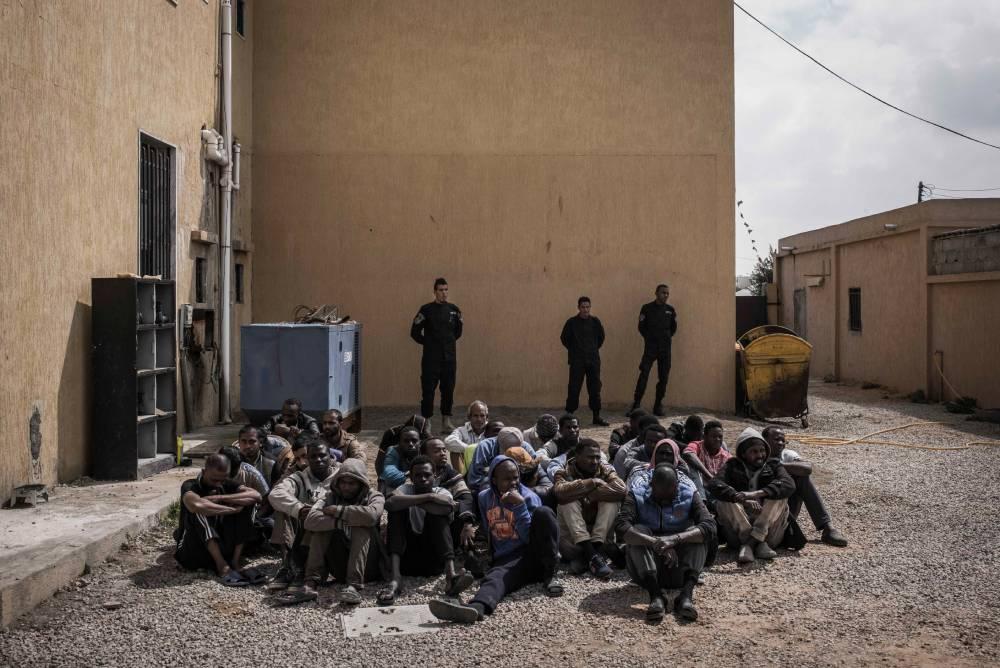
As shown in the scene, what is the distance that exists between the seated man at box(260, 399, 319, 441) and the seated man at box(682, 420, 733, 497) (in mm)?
3246

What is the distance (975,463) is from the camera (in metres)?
10.7

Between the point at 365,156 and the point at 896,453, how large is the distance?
8.15 m

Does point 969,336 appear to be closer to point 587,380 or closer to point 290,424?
point 587,380

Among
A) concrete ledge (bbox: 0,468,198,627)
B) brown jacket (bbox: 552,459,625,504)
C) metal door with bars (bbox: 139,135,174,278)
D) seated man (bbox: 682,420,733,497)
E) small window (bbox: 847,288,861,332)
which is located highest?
metal door with bars (bbox: 139,135,174,278)

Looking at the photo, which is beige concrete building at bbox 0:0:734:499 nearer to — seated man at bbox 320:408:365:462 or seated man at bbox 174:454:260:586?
seated man at bbox 320:408:365:462

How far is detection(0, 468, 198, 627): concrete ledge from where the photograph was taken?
579 cm

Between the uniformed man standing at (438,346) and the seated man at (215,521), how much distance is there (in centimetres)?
542

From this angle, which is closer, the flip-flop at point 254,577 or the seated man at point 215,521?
the flip-flop at point 254,577

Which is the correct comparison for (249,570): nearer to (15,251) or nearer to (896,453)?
(15,251)

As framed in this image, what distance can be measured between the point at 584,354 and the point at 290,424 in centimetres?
486

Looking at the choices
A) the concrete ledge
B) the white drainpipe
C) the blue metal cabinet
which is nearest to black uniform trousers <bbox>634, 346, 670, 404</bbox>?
the blue metal cabinet

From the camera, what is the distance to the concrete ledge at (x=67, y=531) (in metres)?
5.79

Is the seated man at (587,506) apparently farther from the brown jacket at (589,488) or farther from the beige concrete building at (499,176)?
the beige concrete building at (499,176)

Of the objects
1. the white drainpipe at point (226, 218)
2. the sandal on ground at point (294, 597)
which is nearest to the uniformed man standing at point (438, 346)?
the white drainpipe at point (226, 218)
